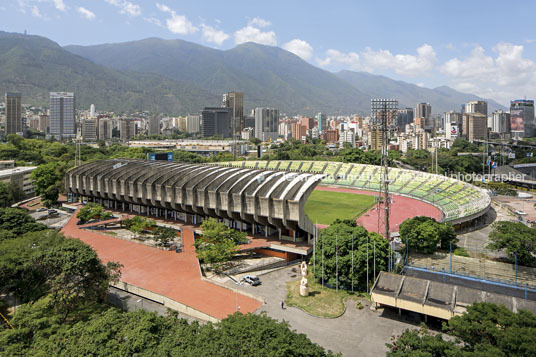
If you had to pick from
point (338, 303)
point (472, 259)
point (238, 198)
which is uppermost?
point (238, 198)

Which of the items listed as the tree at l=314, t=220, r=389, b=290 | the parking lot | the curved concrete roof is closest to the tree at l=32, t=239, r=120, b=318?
the parking lot

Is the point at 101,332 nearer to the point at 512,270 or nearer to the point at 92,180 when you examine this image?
the point at 512,270

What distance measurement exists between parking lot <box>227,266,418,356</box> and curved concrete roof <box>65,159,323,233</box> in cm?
1080

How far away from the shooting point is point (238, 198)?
131ft

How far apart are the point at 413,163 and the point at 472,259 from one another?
89.5m

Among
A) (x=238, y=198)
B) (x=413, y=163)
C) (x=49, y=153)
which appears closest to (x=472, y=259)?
(x=238, y=198)

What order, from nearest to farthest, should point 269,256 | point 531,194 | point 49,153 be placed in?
point 269,256 → point 531,194 → point 49,153

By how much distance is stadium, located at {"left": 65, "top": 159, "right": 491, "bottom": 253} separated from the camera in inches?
1513

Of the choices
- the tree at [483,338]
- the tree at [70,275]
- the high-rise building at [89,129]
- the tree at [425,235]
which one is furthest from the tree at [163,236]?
the high-rise building at [89,129]

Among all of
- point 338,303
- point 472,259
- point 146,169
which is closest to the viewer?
point 338,303

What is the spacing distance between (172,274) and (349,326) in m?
16.4

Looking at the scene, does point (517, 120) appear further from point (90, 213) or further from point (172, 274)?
point (90, 213)

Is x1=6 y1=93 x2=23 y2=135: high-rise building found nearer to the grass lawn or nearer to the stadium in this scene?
the stadium

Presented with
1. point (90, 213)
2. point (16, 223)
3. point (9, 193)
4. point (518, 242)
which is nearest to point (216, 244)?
point (16, 223)
